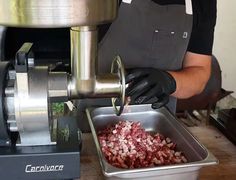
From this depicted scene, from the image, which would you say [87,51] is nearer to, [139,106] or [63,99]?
[63,99]

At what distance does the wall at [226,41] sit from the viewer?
2.64 metres

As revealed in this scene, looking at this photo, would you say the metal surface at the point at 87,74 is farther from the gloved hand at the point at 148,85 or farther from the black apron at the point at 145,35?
the black apron at the point at 145,35

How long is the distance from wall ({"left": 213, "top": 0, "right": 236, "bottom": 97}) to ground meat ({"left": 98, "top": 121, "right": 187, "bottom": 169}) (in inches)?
74.8

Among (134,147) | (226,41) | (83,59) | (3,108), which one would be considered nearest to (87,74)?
(83,59)

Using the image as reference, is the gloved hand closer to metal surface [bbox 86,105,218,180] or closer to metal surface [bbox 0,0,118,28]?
metal surface [bbox 86,105,218,180]

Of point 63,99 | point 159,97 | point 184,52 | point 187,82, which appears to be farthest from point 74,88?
point 184,52

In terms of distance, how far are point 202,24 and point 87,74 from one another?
794mm

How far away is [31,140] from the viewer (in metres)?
0.66

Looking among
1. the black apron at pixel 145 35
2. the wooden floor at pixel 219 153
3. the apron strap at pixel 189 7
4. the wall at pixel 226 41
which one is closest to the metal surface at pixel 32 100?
the wooden floor at pixel 219 153

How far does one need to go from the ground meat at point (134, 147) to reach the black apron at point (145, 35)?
9.5 inches

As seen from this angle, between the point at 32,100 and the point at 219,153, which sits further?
the point at 219,153

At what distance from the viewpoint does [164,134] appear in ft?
3.52

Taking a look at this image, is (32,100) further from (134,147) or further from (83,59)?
(134,147)

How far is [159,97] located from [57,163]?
0.37 metres
